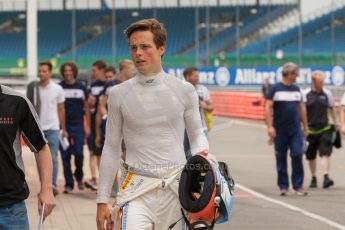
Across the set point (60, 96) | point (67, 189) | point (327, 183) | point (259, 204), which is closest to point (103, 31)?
point (327, 183)

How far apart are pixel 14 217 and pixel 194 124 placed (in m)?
1.20

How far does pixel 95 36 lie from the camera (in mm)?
77875

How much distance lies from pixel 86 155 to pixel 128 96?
16357mm

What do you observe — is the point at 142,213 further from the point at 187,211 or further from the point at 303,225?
the point at 303,225

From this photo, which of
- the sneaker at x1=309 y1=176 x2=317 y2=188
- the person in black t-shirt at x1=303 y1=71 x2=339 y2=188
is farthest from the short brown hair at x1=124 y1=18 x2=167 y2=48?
the person in black t-shirt at x1=303 y1=71 x2=339 y2=188

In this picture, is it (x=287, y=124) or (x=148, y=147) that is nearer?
(x=148, y=147)

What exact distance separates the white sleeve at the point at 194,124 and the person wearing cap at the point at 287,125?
8640mm

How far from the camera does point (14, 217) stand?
5543 mm

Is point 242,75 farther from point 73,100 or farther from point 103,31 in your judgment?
point 73,100

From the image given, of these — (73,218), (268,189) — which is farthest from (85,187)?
(73,218)

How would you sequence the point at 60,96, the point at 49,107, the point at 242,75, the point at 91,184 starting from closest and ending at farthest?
the point at 49,107 < the point at 60,96 < the point at 91,184 < the point at 242,75

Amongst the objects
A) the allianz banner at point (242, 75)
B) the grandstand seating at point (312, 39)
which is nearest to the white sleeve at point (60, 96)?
the allianz banner at point (242, 75)

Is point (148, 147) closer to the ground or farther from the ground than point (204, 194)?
farther from the ground

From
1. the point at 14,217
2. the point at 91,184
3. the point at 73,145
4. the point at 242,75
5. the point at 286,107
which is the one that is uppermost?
the point at 242,75
